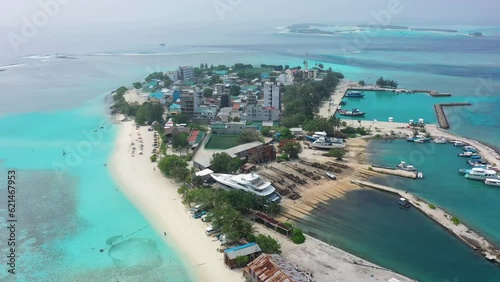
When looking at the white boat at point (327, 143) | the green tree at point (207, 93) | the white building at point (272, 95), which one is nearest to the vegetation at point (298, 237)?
the white boat at point (327, 143)

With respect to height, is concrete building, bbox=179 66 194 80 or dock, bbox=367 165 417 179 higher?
concrete building, bbox=179 66 194 80

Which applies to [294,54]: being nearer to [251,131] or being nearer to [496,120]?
[496,120]

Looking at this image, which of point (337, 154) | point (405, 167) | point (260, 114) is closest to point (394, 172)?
point (405, 167)

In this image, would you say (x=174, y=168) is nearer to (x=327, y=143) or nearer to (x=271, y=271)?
(x=271, y=271)

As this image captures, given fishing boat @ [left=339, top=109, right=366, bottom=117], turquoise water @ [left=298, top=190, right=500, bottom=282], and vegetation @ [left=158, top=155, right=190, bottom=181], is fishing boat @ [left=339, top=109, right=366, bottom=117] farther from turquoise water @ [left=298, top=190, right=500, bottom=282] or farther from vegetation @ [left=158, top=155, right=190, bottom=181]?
vegetation @ [left=158, top=155, right=190, bottom=181]

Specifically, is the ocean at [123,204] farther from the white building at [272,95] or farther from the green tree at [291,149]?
the white building at [272,95]

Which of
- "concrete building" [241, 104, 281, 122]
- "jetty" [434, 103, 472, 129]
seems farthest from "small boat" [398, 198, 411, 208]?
"jetty" [434, 103, 472, 129]

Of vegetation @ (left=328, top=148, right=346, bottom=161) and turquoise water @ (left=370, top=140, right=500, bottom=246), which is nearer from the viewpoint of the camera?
turquoise water @ (left=370, top=140, right=500, bottom=246)

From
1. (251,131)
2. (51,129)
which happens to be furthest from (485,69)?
(51,129)
